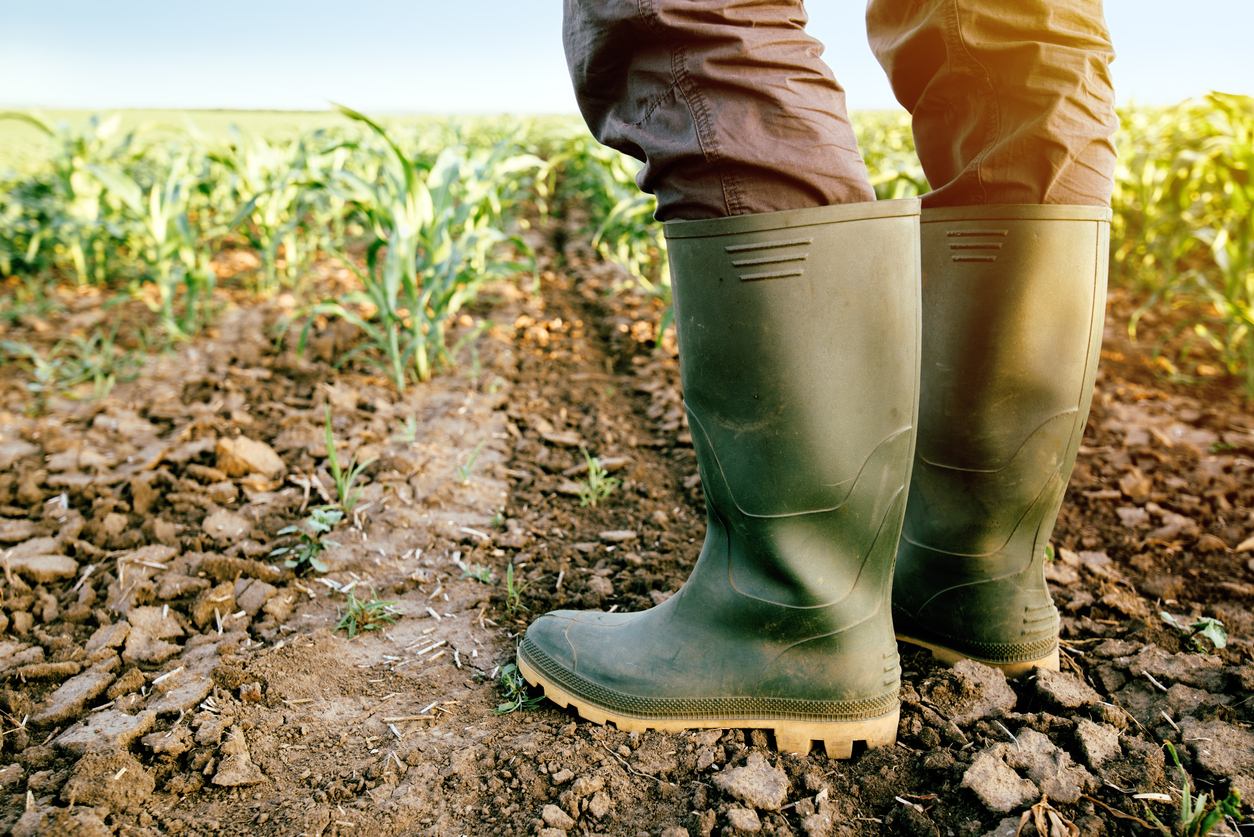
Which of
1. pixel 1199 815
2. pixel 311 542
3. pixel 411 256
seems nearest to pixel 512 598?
pixel 311 542

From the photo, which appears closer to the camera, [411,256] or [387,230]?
[411,256]

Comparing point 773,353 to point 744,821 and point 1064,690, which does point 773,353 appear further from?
point 1064,690

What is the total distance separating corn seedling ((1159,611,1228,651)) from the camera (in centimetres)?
108

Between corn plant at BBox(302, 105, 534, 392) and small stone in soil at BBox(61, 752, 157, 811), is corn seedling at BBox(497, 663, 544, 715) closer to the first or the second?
small stone in soil at BBox(61, 752, 157, 811)

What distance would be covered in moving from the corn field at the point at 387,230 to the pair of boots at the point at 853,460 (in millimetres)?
1352

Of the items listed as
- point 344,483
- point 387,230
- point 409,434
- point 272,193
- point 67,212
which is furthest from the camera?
point 67,212

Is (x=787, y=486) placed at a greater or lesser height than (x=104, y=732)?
greater

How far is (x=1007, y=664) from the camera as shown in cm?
97

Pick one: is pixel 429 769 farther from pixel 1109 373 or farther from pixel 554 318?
pixel 1109 373

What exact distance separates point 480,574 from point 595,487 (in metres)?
0.38

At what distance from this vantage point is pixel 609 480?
1.64m

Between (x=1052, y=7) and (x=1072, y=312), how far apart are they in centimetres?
34

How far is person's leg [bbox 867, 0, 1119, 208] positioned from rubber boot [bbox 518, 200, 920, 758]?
0.75 ft

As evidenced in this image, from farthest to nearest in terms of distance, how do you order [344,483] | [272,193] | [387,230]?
[272,193] → [387,230] → [344,483]
